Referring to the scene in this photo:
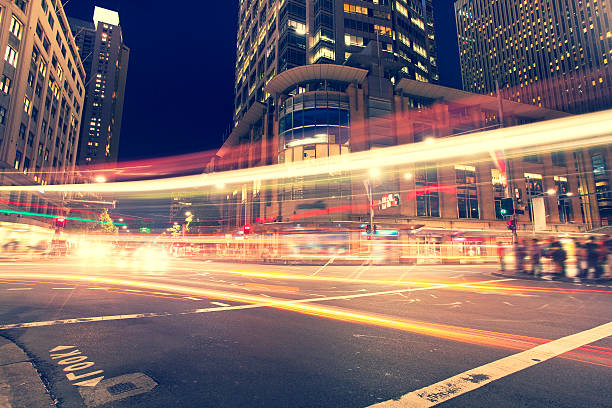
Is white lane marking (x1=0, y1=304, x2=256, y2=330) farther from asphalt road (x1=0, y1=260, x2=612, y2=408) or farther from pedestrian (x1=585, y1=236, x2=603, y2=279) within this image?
pedestrian (x1=585, y1=236, x2=603, y2=279)

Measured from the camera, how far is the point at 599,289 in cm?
1163

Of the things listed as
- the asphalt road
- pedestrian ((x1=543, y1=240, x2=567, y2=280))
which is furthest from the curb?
the asphalt road

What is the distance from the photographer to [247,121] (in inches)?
2258

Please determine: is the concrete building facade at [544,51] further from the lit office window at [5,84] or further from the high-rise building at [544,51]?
the lit office window at [5,84]

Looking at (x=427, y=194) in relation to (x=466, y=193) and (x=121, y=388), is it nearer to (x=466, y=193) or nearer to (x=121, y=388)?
(x=466, y=193)

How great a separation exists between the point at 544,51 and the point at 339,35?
424ft

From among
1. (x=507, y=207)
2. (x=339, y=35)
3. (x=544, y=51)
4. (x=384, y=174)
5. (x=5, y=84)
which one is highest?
(x=544, y=51)

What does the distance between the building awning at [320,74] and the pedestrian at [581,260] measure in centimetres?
3400

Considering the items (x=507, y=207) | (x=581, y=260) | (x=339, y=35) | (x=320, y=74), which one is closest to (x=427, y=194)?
(x=320, y=74)

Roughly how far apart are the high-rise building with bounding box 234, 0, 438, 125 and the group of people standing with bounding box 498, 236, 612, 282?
125ft

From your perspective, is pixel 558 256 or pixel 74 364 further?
pixel 558 256

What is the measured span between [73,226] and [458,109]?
85.8 metres

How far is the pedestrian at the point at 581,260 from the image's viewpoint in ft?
51.8

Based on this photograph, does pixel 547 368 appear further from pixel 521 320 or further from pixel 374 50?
pixel 374 50
